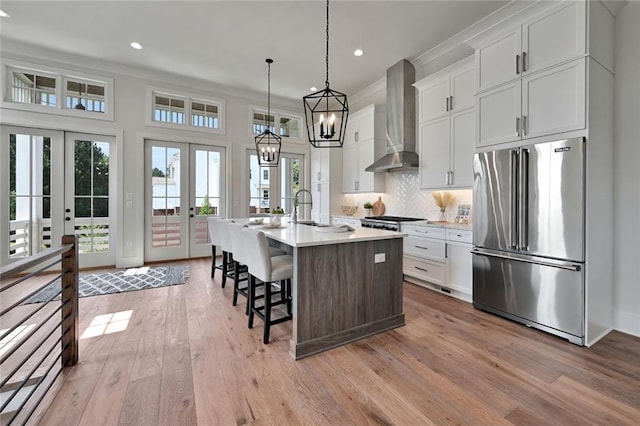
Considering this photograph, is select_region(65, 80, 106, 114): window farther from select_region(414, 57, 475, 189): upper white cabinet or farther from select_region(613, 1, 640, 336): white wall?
select_region(613, 1, 640, 336): white wall

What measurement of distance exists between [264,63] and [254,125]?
64.4 inches

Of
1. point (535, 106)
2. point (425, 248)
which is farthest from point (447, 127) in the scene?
point (425, 248)

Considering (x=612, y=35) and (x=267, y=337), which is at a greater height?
(x=612, y=35)

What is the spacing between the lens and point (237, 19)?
11.3 ft

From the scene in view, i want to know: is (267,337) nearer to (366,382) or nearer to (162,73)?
(366,382)

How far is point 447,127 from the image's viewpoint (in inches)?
148

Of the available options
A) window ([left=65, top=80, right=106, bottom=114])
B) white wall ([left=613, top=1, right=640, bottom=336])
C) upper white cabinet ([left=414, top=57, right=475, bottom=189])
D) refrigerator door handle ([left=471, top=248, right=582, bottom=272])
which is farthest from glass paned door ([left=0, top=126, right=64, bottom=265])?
white wall ([left=613, top=1, right=640, bottom=336])

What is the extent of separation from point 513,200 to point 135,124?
5.67 metres

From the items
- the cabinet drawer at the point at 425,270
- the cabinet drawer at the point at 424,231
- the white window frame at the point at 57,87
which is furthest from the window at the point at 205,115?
the cabinet drawer at the point at 425,270

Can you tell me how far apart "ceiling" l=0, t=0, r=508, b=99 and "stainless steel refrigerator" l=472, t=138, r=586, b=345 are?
Result: 6.16 feet

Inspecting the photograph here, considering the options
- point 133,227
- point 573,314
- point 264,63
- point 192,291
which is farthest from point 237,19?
point 573,314

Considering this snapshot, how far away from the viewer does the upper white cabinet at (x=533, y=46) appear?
2.40m

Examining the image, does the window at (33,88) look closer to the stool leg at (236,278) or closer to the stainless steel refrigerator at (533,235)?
the stool leg at (236,278)

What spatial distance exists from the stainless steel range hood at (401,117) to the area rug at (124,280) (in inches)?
144
